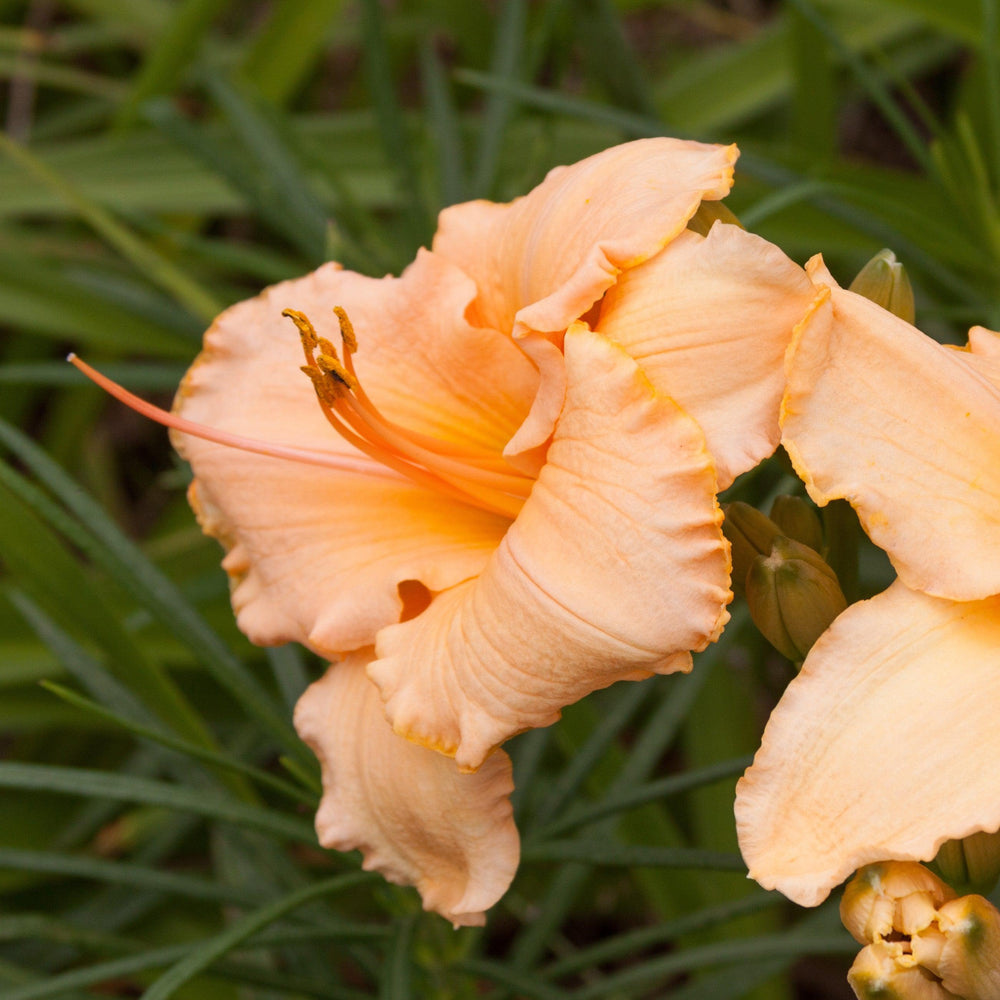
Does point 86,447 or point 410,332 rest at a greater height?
point 410,332

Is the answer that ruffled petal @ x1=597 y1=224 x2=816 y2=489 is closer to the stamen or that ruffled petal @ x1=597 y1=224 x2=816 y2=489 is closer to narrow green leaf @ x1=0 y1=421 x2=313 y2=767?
the stamen

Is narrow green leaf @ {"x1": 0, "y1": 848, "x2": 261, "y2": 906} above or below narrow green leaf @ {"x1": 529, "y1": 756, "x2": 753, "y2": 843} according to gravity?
below

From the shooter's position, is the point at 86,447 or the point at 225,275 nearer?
the point at 86,447

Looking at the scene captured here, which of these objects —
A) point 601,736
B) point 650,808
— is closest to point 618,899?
point 650,808

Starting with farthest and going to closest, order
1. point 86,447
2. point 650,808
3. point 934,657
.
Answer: point 86,447 → point 650,808 → point 934,657

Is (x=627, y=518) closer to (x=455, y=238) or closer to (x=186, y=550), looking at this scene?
(x=455, y=238)

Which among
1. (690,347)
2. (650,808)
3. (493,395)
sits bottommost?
(650,808)

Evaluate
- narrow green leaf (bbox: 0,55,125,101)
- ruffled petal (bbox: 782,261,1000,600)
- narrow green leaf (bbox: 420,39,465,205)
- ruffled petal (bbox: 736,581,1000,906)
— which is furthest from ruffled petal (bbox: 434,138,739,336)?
narrow green leaf (bbox: 0,55,125,101)
